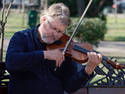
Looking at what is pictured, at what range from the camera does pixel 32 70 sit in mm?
2559

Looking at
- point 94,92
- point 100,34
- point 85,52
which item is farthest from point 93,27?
point 85,52

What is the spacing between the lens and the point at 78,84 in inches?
106

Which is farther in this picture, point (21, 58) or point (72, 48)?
point (72, 48)

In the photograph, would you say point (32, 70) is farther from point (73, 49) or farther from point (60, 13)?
point (60, 13)

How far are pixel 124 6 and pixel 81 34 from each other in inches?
1638

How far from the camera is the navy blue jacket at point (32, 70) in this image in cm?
247

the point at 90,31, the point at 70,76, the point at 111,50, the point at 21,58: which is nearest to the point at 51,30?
the point at 21,58

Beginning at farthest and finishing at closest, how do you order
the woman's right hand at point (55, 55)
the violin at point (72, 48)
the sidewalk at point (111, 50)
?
the sidewalk at point (111, 50)
the violin at point (72, 48)
the woman's right hand at point (55, 55)

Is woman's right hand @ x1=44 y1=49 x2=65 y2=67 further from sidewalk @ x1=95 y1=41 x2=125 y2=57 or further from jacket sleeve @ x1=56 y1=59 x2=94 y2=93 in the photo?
sidewalk @ x1=95 y1=41 x2=125 y2=57

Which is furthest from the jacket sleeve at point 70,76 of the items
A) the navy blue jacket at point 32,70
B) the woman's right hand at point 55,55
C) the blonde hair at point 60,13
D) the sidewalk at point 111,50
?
the sidewalk at point 111,50

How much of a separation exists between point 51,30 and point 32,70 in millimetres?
312

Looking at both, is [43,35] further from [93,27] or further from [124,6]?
[124,6]

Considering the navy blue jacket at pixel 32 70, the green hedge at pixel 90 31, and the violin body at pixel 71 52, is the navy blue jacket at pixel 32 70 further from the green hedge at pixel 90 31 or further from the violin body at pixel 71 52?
the green hedge at pixel 90 31

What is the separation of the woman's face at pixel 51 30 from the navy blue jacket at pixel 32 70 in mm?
78
